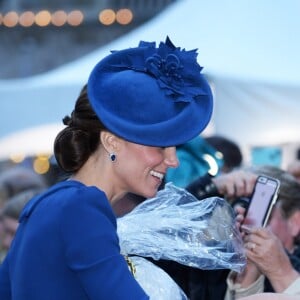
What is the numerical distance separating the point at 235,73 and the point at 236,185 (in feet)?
8.94

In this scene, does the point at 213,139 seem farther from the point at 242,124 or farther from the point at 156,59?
the point at 156,59

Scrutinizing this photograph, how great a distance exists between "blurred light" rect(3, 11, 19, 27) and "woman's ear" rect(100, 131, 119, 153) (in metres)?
13.4

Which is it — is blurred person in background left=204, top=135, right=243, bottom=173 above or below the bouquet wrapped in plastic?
below

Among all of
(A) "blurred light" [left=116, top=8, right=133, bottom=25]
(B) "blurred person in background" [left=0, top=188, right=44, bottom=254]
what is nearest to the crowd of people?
(B) "blurred person in background" [left=0, top=188, right=44, bottom=254]

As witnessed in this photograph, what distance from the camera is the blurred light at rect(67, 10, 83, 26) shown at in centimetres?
1475

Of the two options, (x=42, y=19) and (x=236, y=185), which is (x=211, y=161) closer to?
(x=236, y=185)

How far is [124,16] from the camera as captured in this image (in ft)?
48.4

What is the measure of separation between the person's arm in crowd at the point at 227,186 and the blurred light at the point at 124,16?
1225 cm

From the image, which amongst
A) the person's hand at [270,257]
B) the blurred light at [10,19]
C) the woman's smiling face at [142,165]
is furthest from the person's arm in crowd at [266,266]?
the blurred light at [10,19]

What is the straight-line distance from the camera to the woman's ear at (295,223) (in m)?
2.96

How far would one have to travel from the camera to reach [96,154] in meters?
1.75

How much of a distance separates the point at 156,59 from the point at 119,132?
7.3 inches

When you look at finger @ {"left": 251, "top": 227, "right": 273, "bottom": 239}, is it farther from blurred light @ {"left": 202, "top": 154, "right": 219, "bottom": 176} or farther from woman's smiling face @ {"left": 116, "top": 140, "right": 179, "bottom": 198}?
blurred light @ {"left": 202, "top": 154, "right": 219, "bottom": 176}

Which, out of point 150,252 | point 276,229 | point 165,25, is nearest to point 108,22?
point 165,25
